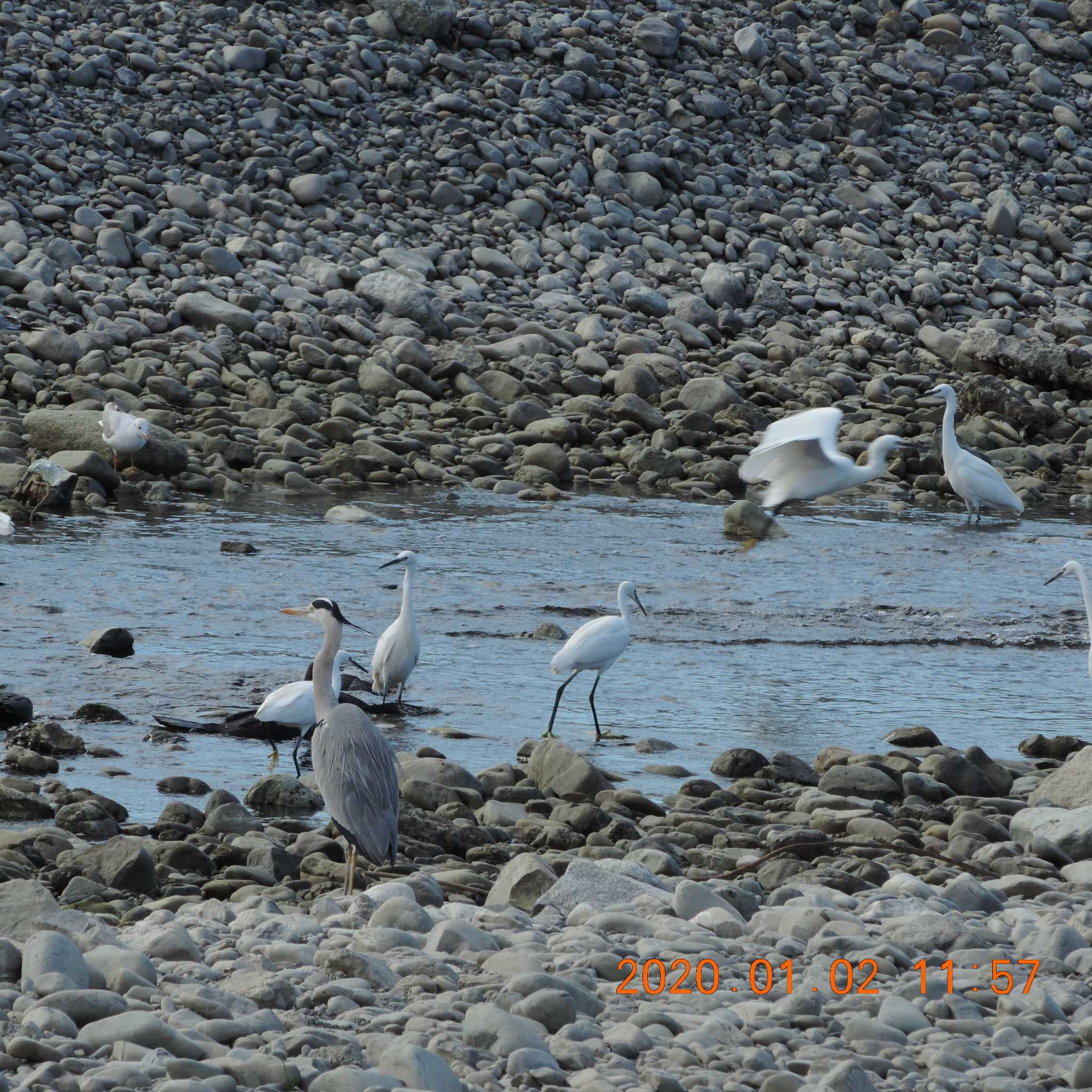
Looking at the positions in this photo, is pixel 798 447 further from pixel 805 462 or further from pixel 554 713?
pixel 554 713

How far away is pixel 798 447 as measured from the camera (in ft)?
34.4

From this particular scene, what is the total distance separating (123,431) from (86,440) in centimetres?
73

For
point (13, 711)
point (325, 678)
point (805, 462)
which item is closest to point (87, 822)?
point (325, 678)

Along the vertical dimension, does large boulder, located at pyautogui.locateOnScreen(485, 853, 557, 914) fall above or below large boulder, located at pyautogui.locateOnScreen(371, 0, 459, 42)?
below

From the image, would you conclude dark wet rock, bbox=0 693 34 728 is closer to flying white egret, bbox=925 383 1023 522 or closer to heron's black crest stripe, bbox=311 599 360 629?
heron's black crest stripe, bbox=311 599 360 629

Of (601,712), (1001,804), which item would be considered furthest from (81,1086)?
(601,712)

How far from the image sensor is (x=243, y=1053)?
3.63 meters

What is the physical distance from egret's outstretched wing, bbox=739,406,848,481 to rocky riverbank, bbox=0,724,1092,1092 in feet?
12.8

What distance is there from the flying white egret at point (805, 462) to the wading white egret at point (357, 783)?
5.17 m

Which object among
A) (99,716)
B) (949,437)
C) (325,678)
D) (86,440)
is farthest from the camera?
(949,437)

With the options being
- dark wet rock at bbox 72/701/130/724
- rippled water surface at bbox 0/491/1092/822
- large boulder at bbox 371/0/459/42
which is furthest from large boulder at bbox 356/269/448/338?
dark wet rock at bbox 72/701/130/724

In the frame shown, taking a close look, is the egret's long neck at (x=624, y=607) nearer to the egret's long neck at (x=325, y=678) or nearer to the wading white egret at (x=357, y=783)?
the egret's long neck at (x=325, y=678)

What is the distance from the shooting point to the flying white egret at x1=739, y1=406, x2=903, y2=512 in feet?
33.8
